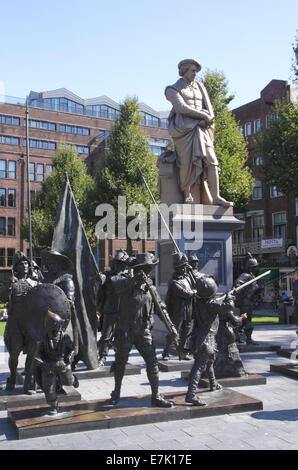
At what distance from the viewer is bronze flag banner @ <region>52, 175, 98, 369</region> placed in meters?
8.19

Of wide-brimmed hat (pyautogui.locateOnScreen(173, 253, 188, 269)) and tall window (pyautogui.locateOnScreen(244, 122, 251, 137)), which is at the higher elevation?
tall window (pyautogui.locateOnScreen(244, 122, 251, 137))

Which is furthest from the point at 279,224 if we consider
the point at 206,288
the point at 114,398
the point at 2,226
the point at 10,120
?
the point at 114,398

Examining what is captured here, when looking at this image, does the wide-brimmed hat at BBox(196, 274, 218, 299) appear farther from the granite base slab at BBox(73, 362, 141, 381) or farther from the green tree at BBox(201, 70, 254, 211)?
the green tree at BBox(201, 70, 254, 211)

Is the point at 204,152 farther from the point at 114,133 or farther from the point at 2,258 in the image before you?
the point at 2,258

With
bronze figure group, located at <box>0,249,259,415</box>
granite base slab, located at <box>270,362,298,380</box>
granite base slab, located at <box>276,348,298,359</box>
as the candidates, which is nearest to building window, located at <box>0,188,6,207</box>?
granite base slab, located at <box>276,348,298,359</box>

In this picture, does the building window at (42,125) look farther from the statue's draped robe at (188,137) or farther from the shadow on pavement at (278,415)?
the shadow on pavement at (278,415)

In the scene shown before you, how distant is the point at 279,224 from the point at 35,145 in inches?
1041

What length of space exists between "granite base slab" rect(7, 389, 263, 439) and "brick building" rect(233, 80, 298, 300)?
28.4m

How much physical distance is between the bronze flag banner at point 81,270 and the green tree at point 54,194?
24.8 metres

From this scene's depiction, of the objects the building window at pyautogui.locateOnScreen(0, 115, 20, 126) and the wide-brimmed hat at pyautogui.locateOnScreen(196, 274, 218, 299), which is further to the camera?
A: the building window at pyautogui.locateOnScreen(0, 115, 20, 126)

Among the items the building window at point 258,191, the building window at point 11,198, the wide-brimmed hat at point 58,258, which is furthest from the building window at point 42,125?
the wide-brimmed hat at point 58,258

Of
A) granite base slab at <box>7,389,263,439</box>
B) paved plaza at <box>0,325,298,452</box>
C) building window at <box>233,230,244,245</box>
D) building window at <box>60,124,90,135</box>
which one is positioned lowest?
paved plaza at <box>0,325,298,452</box>

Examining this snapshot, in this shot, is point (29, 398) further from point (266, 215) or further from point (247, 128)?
point (247, 128)

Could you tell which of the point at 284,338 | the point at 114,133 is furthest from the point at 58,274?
the point at 114,133
